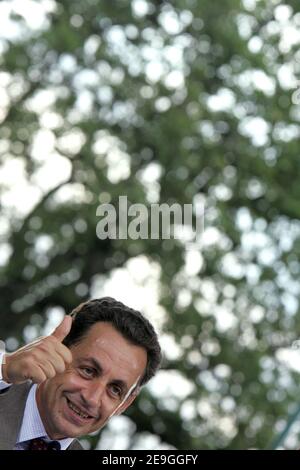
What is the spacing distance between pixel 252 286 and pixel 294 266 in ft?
1.16

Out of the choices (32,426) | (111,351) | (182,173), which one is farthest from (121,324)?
(182,173)

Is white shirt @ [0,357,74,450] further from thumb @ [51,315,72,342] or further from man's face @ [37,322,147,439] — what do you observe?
thumb @ [51,315,72,342]

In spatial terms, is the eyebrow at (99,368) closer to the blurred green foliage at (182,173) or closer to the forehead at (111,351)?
the forehead at (111,351)

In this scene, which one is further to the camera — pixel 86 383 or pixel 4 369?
pixel 86 383

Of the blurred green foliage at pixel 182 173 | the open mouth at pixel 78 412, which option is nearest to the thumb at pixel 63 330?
the open mouth at pixel 78 412

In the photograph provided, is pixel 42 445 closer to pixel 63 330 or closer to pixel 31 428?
pixel 31 428

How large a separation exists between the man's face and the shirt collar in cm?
1

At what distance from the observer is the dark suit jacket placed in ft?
3.85

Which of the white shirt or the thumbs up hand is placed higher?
the thumbs up hand

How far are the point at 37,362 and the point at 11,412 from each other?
22 centimetres

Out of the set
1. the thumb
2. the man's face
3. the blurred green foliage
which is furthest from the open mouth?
the blurred green foliage

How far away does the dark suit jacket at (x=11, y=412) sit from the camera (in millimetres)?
1175

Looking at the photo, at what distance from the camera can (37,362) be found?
1.03 m
